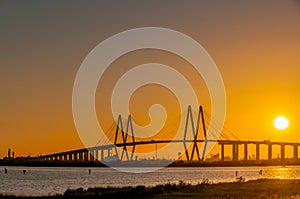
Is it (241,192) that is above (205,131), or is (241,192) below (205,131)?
below

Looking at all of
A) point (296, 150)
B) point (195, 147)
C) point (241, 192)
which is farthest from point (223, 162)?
point (241, 192)

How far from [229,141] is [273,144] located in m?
12.4

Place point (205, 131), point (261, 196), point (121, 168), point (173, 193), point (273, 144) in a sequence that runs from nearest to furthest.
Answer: point (261, 196)
point (173, 193)
point (205, 131)
point (273, 144)
point (121, 168)

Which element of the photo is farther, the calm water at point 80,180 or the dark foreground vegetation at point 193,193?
the calm water at point 80,180

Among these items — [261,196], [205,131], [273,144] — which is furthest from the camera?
[273,144]

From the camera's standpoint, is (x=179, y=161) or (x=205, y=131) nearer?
(x=205, y=131)

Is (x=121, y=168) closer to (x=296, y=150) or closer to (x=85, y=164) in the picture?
(x=85, y=164)

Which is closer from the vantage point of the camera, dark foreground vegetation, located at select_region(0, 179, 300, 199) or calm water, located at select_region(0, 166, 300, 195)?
dark foreground vegetation, located at select_region(0, 179, 300, 199)

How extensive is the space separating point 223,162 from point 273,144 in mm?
21688

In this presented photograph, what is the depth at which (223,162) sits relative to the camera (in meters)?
166

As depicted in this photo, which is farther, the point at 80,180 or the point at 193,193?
the point at 80,180

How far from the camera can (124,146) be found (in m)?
147

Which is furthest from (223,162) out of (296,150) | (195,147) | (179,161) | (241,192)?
(241,192)

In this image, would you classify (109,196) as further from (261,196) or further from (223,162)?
(223,162)
